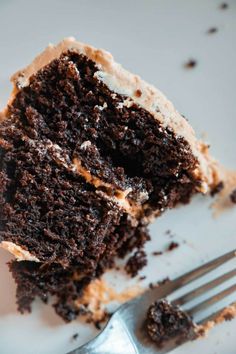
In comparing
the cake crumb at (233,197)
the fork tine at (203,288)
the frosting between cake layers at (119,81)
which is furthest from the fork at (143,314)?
the frosting between cake layers at (119,81)

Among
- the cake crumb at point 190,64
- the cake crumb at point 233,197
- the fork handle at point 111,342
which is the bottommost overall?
the fork handle at point 111,342

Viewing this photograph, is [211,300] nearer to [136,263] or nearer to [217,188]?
[136,263]

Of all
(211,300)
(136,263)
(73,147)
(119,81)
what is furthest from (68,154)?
(211,300)

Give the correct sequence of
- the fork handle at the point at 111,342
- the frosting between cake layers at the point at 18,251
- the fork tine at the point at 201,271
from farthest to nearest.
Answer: the fork tine at the point at 201,271 → the fork handle at the point at 111,342 → the frosting between cake layers at the point at 18,251

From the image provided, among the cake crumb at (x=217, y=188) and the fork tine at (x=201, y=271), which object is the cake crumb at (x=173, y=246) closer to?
the fork tine at (x=201, y=271)

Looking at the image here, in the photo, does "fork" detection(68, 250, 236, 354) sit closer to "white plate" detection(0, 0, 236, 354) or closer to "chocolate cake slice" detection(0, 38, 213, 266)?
"white plate" detection(0, 0, 236, 354)

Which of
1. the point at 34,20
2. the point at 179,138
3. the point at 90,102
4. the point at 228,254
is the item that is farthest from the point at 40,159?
the point at 228,254

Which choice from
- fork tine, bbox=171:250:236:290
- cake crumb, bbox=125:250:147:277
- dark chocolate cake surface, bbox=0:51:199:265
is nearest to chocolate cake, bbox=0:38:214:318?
dark chocolate cake surface, bbox=0:51:199:265
